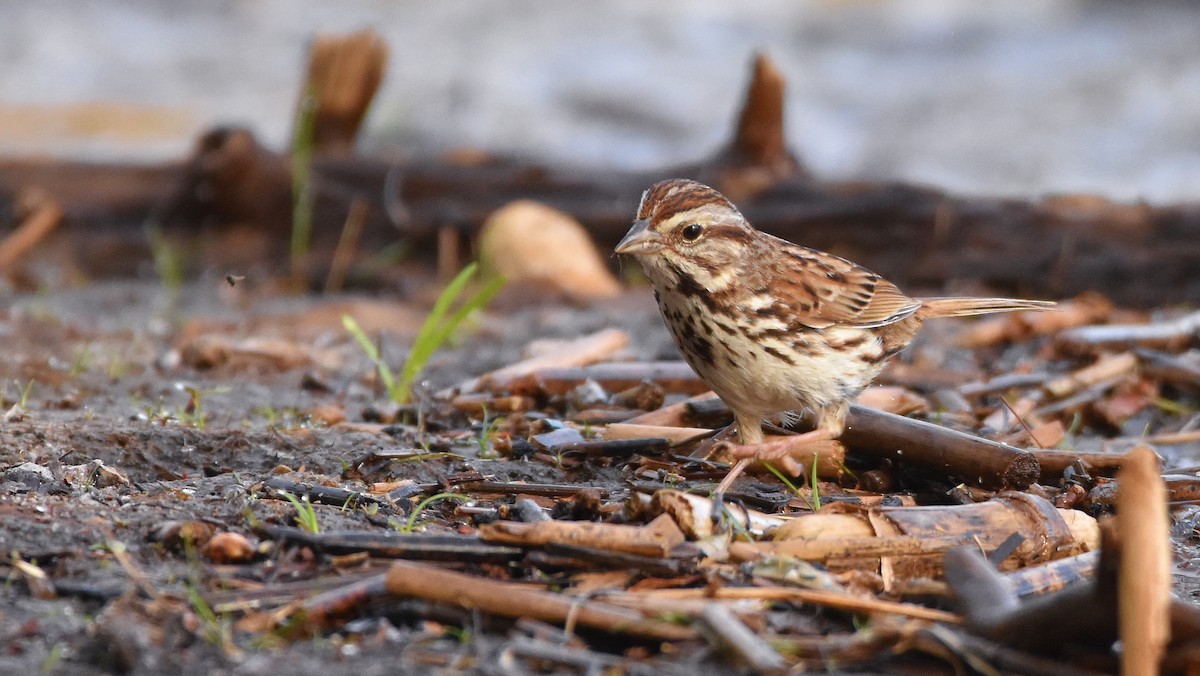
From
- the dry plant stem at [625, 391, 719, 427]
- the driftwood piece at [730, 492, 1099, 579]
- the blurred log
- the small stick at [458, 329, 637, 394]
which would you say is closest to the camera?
the driftwood piece at [730, 492, 1099, 579]

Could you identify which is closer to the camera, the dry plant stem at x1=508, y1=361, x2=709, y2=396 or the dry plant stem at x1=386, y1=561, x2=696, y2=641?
the dry plant stem at x1=386, y1=561, x2=696, y2=641

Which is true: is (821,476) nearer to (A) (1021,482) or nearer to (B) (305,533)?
(A) (1021,482)

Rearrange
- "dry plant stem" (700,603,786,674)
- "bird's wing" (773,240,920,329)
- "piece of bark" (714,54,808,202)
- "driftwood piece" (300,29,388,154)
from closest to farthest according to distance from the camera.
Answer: "dry plant stem" (700,603,786,674) < "bird's wing" (773,240,920,329) < "piece of bark" (714,54,808,202) < "driftwood piece" (300,29,388,154)

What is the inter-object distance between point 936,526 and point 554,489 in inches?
47.9

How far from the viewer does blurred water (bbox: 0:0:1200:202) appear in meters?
16.1

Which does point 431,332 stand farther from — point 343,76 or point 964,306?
point 343,76

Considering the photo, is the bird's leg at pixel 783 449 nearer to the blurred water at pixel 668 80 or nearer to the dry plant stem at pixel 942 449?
the dry plant stem at pixel 942 449

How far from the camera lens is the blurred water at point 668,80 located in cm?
1609

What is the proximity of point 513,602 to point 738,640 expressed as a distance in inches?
22.4

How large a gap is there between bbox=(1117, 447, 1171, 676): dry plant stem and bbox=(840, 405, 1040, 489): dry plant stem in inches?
65.3

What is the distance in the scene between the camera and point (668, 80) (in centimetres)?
1920

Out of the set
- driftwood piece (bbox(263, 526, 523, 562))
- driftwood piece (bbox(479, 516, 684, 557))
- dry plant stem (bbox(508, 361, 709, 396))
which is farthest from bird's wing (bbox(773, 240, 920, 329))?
driftwood piece (bbox(263, 526, 523, 562))

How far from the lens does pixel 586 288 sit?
9203 mm

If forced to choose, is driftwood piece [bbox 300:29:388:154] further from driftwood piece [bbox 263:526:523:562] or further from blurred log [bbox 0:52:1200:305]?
driftwood piece [bbox 263:526:523:562]
